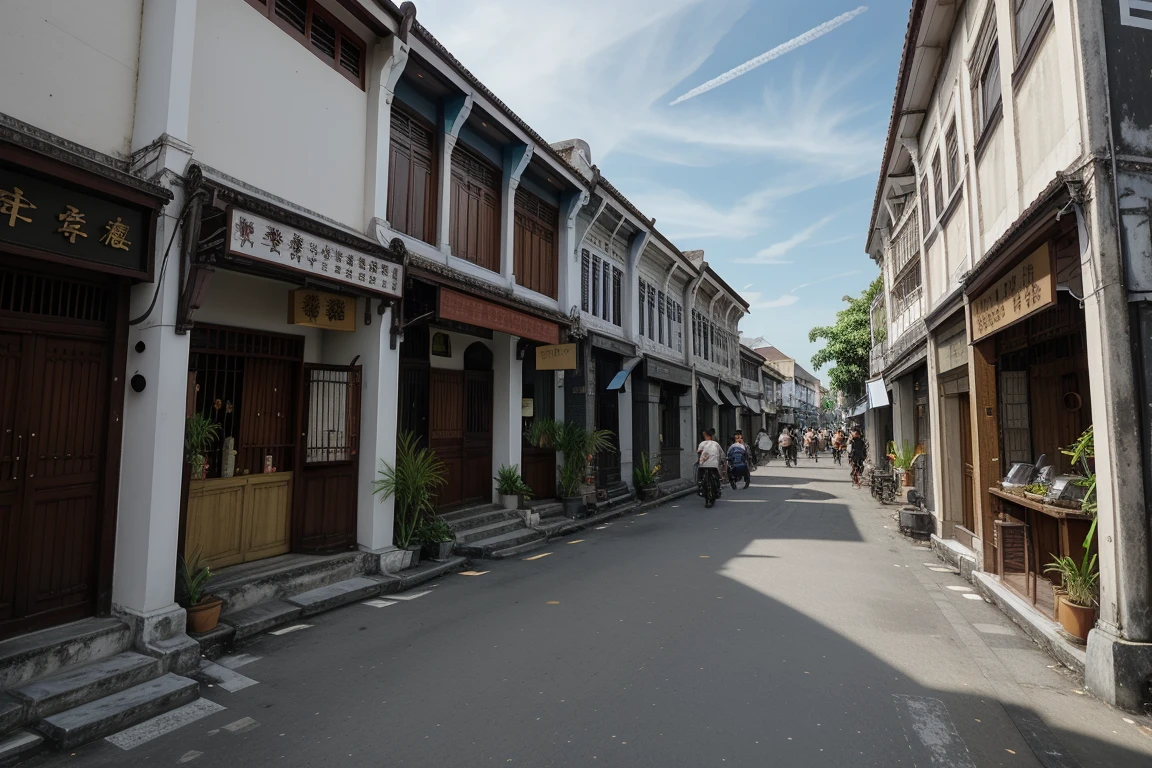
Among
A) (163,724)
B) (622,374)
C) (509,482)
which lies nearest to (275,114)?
(163,724)

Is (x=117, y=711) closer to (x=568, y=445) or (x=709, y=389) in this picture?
(x=568, y=445)

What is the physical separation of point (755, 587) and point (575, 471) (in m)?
5.70

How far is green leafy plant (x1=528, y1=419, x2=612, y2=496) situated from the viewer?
1276cm

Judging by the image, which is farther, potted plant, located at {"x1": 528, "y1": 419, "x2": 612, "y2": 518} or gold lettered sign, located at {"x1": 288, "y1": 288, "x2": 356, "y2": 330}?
potted plant, located at {"x1": 528, "y1": 419, "x2": 612, "y2": 518}

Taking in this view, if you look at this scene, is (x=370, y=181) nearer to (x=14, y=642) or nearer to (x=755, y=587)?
(x=14, y=642)

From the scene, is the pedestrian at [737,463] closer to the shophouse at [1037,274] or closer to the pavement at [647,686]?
the shophouse at [1037,274]

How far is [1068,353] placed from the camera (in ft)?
22.1

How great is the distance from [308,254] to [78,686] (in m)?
4.28

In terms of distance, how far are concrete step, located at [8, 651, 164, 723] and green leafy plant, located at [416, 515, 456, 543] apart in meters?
3.94

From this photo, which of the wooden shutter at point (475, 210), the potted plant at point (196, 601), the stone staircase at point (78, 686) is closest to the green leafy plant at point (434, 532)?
the potted plant at point (196, 601)

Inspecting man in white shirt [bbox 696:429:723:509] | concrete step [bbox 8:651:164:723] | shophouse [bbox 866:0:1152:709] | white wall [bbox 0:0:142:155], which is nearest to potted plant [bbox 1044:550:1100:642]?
shophouse [bbox 866:0:1152:709]

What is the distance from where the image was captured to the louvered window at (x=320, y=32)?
704 cm

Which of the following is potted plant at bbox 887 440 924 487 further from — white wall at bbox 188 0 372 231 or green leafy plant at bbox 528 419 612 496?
white wall at bbox 188 0 372 231

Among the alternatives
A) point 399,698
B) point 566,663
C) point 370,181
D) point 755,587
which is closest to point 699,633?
point 566,663
